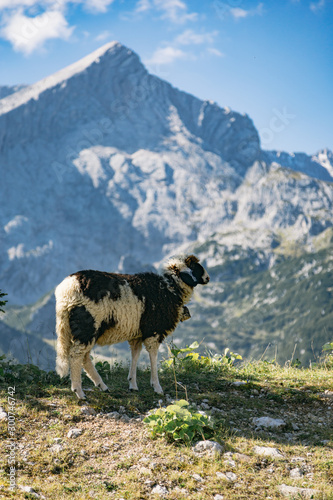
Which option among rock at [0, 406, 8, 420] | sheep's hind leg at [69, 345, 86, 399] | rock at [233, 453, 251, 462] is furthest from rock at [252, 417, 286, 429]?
rock at [0, 406, 8, 420]

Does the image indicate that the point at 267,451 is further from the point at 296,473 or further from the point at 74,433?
the point at 74,433

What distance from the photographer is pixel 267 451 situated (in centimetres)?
818

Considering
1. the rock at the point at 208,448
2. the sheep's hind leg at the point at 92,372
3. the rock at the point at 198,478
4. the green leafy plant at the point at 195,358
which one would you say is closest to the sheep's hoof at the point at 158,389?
the sheep's hind leg at the point at 92,372

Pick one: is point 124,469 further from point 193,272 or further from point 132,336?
point 193,272

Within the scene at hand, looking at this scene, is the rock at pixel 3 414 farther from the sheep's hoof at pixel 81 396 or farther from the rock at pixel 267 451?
the rock at pixel 267 451

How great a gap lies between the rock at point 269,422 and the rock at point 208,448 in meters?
1.83

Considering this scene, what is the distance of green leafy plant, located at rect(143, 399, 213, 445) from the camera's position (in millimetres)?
8375

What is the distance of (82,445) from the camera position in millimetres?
8211

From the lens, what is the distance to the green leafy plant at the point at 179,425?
→ 8.38m

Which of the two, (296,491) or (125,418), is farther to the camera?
(125,418)

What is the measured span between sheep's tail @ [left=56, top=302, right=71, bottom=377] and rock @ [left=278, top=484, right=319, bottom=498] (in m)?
5.64

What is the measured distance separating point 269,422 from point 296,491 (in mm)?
2767

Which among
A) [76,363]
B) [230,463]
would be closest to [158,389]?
[76,363]

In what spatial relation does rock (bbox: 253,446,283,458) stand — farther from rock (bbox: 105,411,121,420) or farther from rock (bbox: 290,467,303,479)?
rock (bbox: 105,411,121,420)
